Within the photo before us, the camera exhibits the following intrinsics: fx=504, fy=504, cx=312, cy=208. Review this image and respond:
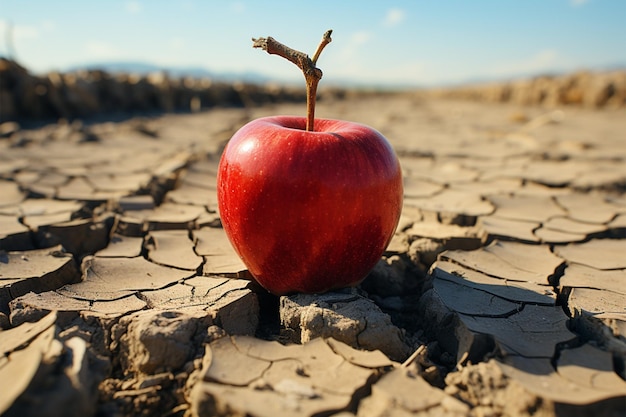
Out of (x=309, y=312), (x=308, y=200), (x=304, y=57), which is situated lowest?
(x=309, y=312)

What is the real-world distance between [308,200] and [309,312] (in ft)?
1.20

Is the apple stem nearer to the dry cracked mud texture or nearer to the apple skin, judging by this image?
the apple skin

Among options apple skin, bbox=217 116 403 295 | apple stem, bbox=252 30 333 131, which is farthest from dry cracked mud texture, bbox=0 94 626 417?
apple stem, bbox=252 30 333 131

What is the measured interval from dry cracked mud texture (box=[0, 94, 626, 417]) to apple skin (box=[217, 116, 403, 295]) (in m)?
0.14

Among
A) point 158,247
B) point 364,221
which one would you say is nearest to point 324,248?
point 364,221

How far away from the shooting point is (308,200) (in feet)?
5.06

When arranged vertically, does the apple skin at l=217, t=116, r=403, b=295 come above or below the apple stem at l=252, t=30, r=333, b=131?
below

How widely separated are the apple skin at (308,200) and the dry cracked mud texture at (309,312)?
138 millimetres

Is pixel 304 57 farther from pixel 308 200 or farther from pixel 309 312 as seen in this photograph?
pixel 309 312

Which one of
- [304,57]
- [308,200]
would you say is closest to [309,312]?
[308,200]

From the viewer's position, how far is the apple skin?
1539 mm

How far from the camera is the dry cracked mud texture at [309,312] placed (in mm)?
1276

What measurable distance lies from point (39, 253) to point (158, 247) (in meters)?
0.49

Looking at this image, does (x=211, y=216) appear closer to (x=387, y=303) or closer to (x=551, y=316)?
(x=387, y=303)
